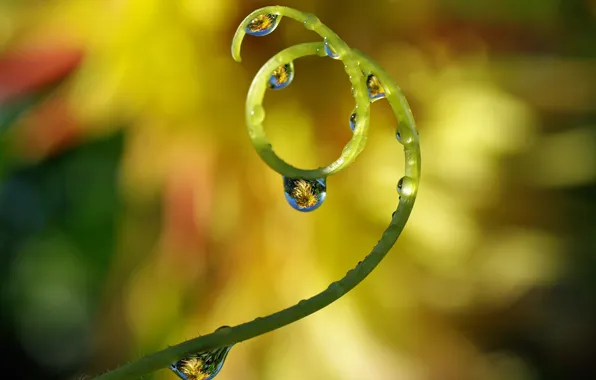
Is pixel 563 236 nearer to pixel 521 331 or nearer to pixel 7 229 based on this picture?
pixel 521 331

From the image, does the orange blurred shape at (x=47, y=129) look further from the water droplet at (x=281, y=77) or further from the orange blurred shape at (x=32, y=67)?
the water droplet at (x=281, y=77)

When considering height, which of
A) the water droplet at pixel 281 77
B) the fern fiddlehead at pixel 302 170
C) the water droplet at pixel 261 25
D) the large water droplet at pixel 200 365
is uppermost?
the water droplet at pixel 261 25

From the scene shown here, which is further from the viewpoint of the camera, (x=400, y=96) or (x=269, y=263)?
(x=269, y=263)

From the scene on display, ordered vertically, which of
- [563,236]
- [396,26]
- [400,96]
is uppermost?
[396,26]

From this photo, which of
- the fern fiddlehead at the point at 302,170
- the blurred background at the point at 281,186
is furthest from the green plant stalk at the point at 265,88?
the blurred background at the point at 281,186

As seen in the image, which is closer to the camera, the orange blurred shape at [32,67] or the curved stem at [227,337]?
the curved stem at [227,337]

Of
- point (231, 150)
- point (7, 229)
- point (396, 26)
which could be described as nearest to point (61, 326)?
point (7, 229)
